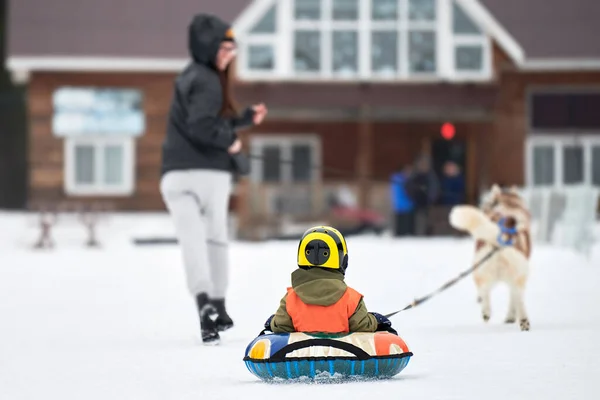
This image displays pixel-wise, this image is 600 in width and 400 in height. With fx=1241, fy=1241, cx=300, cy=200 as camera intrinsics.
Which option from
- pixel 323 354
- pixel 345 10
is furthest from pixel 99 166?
pixel 323 354

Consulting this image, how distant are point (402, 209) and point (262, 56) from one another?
18.7 ft

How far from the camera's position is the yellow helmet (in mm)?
6168

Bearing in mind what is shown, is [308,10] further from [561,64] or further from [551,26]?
[561,64]

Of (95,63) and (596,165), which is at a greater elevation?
(95,63)

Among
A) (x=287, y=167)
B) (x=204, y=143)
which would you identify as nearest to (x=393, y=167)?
(x=287, y=167)

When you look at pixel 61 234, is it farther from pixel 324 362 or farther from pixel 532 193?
pixel 324 362

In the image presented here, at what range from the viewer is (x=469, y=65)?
92.0 ft

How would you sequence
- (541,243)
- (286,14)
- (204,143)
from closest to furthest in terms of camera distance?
(204,143) → (541,243) → (286,14)

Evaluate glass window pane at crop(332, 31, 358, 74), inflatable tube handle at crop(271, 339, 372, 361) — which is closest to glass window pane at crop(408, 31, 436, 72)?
glass window pane at crop(332, 31, 358, 74)

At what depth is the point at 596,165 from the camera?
30719 millimetres

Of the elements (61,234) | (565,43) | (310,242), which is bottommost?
(61,234)

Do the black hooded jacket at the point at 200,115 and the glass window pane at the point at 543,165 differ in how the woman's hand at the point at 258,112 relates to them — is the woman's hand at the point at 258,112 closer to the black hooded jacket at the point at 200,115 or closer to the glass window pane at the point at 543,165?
the black hooded jacket at the point at 200,115

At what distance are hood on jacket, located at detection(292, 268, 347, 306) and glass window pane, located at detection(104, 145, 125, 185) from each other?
84.4ft

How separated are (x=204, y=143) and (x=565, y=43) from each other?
22.8 metres
